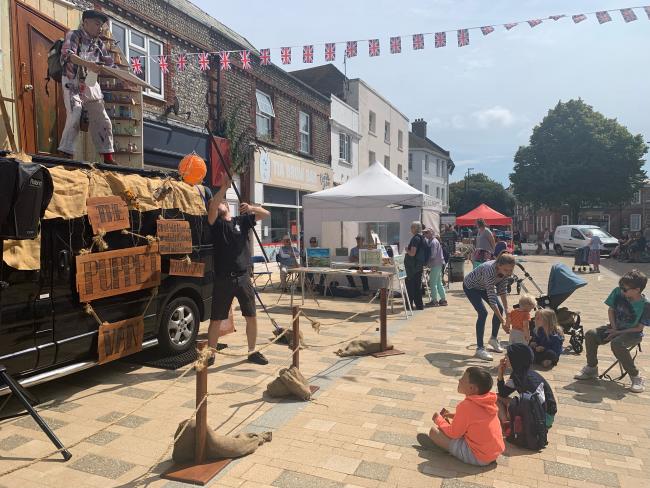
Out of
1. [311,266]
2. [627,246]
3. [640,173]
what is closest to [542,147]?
[640,173]

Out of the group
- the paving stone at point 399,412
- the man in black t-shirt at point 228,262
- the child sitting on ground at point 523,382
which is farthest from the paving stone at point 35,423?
the child sitting on ground at point 523,382

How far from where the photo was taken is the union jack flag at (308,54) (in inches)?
398

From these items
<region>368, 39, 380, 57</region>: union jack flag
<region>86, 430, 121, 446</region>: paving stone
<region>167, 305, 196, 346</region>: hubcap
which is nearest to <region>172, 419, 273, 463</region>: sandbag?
<region>86, 430, 121, 446</region>: paving stone

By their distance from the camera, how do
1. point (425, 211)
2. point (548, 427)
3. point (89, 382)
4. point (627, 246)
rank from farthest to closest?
point (627, 246) → point (425, 211) → point (89, 382) → point (548, 427)

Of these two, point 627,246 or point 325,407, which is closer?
point 325,407

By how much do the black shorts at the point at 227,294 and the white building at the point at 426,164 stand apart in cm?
3752

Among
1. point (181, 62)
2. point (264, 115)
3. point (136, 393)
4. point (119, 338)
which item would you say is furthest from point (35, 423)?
point (264, 115)

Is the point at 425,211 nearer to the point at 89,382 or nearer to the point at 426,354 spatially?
the point at 426,354

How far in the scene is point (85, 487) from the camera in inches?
125

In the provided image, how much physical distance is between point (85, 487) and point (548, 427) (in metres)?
3.46

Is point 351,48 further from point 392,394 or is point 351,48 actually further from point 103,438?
point 103,438

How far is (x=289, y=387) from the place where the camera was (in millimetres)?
4723

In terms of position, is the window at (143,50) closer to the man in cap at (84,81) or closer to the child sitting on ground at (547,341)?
the man in cap at (84,81)

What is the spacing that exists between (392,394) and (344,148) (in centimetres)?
2005
